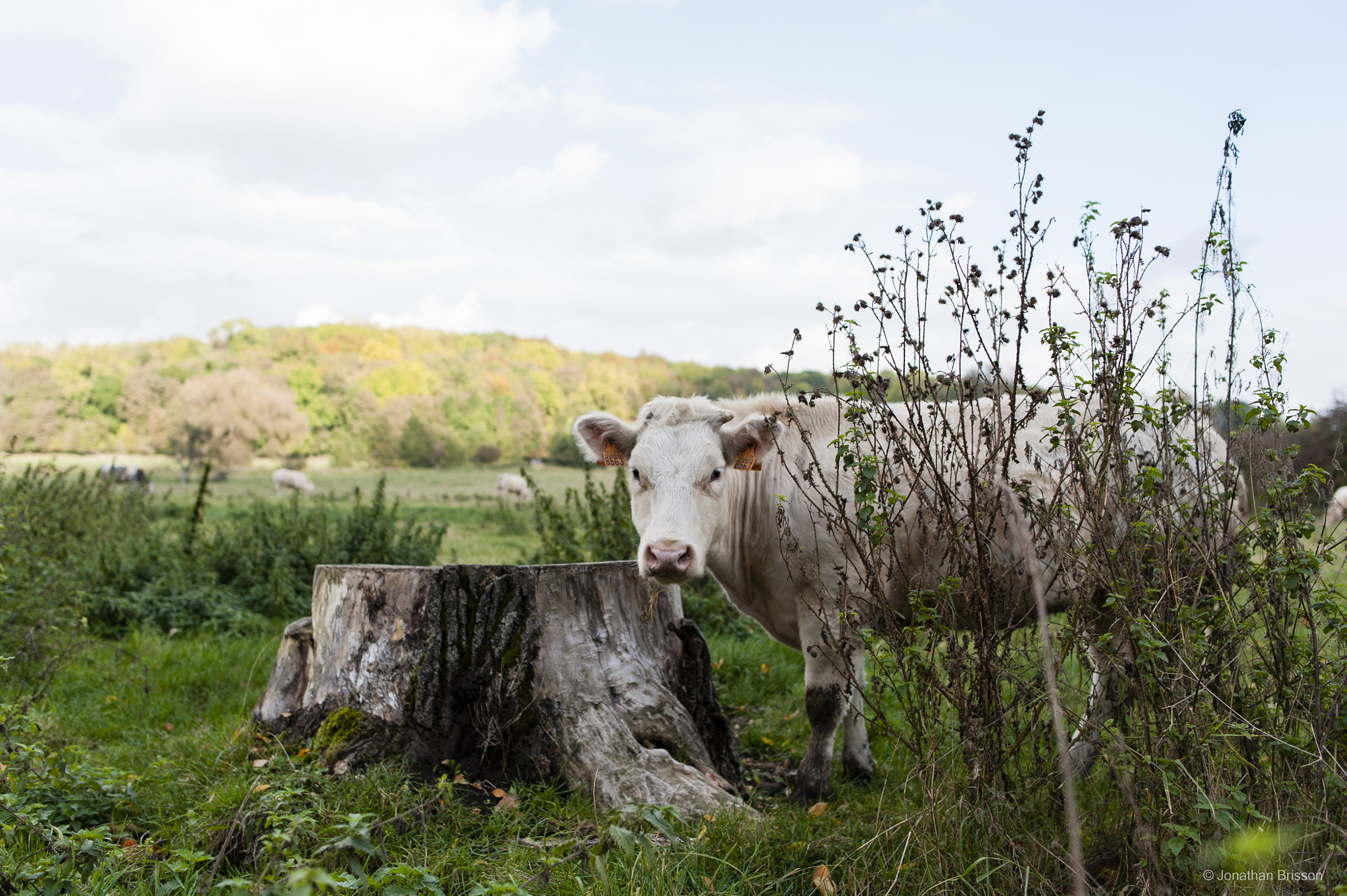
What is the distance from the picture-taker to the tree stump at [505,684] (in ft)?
12.0

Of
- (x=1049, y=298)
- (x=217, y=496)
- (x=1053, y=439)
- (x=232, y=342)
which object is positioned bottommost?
(x=217, y=496)

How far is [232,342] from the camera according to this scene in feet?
171

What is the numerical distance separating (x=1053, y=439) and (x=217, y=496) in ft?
93.0

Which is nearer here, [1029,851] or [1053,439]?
[1029,851]

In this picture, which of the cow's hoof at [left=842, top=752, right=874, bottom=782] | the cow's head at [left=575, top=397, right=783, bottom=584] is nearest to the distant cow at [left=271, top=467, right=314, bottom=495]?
the cow's head at [left=575, top=397, right=783, bottom=584]

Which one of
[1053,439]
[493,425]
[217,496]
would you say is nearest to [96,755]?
[1053,439]

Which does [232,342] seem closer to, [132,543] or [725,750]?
[132,543]

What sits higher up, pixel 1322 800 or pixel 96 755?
pixel 1322 800

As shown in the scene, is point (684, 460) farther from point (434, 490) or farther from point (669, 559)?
point (434, 490)

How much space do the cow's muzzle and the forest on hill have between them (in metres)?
30.9

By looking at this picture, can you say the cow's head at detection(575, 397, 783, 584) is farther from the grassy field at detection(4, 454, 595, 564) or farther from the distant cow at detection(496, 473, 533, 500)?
the distant cow at detection(496, 473, 533, 500)

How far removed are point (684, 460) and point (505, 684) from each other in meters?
1.33

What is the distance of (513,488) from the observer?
2525cm

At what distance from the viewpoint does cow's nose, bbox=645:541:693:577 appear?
3.54 meters
